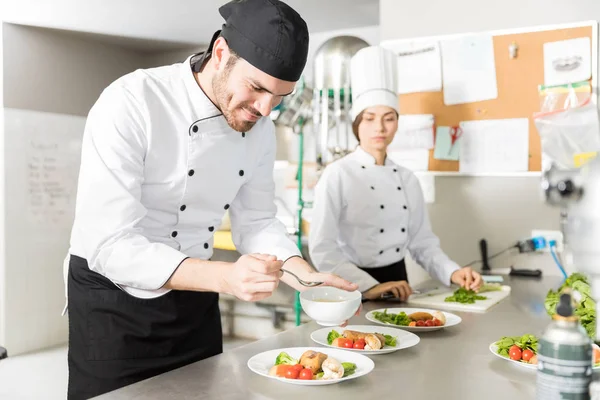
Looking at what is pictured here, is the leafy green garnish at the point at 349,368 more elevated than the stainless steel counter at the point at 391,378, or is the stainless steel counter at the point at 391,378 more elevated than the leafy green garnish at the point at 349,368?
the leafy green garnish at the point at 349,368

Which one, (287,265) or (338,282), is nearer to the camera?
(338,282)

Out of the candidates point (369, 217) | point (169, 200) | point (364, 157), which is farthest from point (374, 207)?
point (169, 200)

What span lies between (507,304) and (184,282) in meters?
1.19

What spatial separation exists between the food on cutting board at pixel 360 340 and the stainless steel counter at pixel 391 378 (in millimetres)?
28

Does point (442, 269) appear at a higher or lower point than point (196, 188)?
lower

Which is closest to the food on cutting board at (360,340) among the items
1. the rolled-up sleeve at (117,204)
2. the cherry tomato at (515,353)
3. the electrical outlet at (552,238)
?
the cherry tomato at (515,353)

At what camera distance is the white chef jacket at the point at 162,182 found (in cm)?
130

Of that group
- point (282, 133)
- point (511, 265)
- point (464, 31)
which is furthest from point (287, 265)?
point (282, 133)

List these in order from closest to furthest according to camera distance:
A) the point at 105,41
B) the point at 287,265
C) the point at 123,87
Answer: the point at 123,87, the point at 287,265, the point at 105,41

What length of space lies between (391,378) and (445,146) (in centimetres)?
199

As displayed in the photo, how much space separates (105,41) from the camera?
18.3 ft

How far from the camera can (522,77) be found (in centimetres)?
281

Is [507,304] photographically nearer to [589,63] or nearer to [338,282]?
[338,282]

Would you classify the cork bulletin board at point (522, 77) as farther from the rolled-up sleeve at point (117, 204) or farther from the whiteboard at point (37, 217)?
the whiteboard at point (37, 217)
